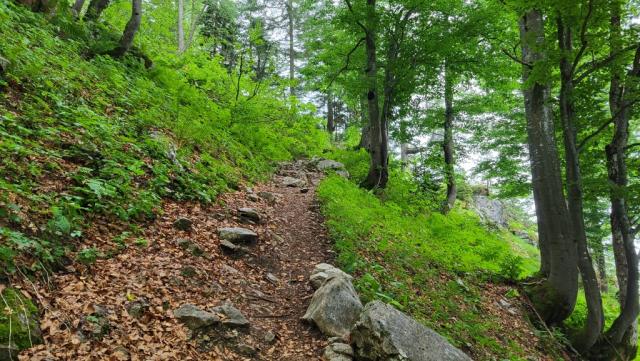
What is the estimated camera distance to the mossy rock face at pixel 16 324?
2645 millimetres

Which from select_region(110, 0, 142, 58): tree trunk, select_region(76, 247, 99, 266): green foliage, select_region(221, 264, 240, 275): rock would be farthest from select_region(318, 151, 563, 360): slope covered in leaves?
select_region(110, 0, 142, 58): tree trunk

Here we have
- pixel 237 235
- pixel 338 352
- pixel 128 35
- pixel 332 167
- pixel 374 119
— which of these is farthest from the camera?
pixel 332 167

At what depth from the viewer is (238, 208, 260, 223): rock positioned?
7.19 metres

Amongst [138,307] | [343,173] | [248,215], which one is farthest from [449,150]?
[138,307]

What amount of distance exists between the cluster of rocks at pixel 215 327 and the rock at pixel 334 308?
920 millimetres

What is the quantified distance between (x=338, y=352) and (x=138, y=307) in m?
2.26

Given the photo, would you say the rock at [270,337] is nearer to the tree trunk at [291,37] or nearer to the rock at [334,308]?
the rock at [334,308]

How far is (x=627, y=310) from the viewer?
25.4 feet

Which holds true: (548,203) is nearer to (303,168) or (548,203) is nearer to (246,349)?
(246,349)

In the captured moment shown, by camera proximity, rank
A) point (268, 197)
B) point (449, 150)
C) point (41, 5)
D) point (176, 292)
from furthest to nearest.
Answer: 1. point (449, 150)
2. point (41, 5)
3. point (268, 197)
4. point (176, 292)

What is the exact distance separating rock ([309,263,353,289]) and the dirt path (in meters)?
0.15

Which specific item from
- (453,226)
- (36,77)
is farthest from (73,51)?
(453,226)

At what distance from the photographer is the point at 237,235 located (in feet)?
20.2

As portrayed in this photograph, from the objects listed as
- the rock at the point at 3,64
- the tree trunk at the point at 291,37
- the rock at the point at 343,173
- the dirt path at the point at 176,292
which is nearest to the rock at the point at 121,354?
the dirt path at the point at 176,292
